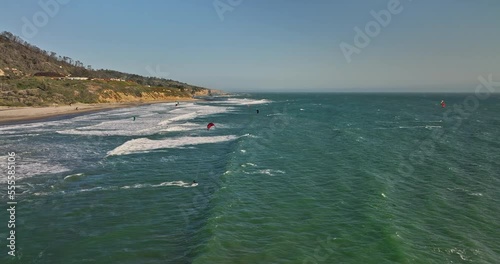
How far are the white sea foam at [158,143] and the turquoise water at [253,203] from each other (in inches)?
15.3

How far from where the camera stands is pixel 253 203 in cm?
1948

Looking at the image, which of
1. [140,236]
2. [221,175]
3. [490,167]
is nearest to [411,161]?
[490,167]

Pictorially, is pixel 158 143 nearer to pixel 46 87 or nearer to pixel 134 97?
pixel 46 87

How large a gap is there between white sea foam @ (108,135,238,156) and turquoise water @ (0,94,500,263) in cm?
39

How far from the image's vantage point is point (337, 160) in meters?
30.2

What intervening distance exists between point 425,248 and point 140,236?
11765 millimetres

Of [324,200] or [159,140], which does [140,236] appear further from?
[159,140]

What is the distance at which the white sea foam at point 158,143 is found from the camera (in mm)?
34375

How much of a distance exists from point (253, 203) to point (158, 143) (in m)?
22.0
